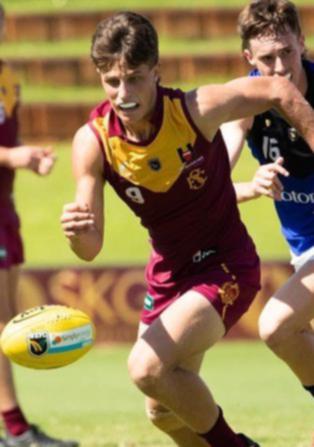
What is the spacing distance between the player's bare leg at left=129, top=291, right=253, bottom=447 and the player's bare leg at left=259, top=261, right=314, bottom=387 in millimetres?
249

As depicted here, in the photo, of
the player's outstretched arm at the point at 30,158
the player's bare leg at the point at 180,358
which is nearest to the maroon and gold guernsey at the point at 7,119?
the player's outstretched arm at the point at 30,158

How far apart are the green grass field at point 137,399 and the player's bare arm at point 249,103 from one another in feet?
6.54

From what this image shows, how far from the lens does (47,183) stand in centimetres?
1886

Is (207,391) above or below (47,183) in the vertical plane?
above

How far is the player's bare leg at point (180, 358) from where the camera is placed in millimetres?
6059

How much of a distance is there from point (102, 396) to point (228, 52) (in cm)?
1023

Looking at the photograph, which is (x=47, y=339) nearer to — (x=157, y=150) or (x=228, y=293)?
(x=228, y=293)

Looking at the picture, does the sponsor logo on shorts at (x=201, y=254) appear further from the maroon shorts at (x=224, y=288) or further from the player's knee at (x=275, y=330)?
the player's knee at (x=275, y=330)

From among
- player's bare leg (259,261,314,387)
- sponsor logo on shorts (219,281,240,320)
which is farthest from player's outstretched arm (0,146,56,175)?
player's bare leg (259,261,314,387)

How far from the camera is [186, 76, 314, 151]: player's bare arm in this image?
618 centimetres

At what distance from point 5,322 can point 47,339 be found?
2.09m

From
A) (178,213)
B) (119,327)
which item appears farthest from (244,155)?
(178,213)

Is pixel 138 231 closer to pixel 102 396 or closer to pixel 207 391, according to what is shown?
pixel 102 396

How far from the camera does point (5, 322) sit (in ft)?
27.3
